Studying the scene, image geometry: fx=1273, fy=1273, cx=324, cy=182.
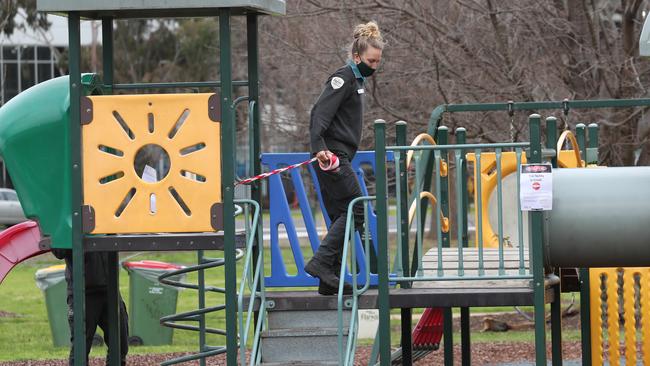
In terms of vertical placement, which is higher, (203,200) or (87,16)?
(87,16)


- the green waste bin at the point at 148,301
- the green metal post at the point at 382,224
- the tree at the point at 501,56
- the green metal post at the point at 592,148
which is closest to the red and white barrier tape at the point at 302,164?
the green metal post at the point at 382,224

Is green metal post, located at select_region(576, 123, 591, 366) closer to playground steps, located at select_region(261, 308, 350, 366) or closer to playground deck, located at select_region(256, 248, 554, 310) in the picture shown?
playground deck, located at select_region(256, 248, 554, 310)

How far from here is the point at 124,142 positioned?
7.91 metres

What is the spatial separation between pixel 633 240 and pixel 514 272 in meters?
0.94

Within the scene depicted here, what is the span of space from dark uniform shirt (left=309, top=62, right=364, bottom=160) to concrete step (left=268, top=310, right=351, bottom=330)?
1051mm

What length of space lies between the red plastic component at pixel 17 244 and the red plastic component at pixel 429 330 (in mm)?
3459

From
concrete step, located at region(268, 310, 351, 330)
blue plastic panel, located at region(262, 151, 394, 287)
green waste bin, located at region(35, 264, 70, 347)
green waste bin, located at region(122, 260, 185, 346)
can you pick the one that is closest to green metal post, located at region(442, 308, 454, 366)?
blue plastic panel, located at region(262, 151, 394, 287)

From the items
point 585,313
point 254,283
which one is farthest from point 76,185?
point 585,313

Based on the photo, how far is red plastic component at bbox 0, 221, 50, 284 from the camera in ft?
36.9

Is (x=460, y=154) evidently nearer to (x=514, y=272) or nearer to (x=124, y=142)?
(x=514, y=272)

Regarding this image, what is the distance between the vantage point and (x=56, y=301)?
46.3 feet

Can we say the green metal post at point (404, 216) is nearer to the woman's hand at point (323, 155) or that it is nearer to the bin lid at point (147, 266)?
the woman's hand at point (323, 155)

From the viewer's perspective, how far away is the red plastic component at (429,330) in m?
10.3

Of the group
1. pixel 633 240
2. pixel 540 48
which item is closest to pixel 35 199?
pixel 633 240
